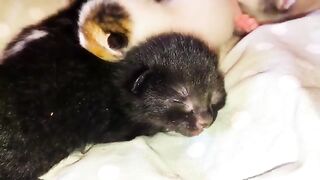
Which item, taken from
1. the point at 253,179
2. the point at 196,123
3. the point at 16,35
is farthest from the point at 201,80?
the point at 16,35

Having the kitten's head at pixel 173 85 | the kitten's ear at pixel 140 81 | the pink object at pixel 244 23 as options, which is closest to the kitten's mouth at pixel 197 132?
the kitten's head at pixel 173 85

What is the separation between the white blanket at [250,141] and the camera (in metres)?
1.07

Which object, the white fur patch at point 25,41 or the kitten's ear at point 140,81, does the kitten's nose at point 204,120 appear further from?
the white fur patch at point 25,41

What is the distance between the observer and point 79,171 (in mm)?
1121

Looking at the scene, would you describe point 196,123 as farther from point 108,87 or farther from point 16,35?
point 16,35

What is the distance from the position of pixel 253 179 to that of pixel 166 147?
19cm

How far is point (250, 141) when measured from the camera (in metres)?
1.11

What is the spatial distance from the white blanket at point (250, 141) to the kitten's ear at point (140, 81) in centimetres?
10

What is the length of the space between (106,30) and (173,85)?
20 cm

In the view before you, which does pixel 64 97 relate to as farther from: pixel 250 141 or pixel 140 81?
pixel 250 141

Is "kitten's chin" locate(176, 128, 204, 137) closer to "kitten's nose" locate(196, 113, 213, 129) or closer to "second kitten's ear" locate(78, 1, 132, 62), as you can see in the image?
"kitten's nose" locate(196, 113, 213, 129)

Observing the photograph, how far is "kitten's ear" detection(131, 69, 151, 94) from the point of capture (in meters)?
1.13

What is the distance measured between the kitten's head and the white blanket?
33 millimetres

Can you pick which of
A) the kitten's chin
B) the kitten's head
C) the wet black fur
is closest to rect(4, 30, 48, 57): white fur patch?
the wet black fur
